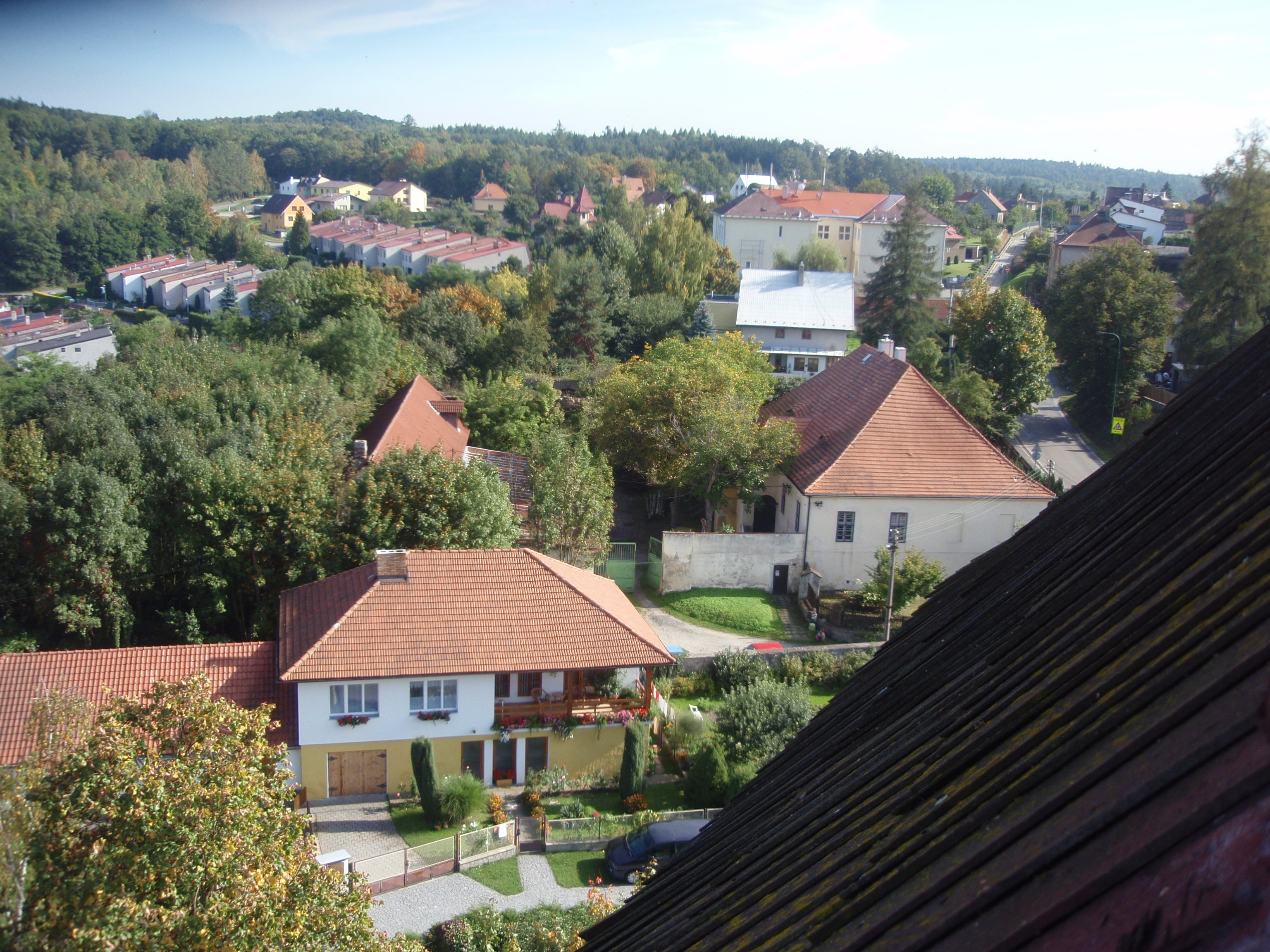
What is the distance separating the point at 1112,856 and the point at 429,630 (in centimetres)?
2027

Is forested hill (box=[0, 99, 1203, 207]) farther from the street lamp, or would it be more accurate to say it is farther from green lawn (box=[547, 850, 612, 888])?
green lawn (box=[547, 850, 612, 888])

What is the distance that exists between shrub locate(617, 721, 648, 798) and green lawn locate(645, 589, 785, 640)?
7.69 meters

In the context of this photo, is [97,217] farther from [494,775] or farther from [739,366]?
[494,775]

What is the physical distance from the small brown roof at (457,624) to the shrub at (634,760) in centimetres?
147

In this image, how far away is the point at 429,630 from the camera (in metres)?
21.0

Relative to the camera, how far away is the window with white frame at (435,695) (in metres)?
20.8

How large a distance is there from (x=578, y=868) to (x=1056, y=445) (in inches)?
1290

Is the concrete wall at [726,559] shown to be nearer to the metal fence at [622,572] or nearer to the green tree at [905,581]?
the metal fence at [622,572]

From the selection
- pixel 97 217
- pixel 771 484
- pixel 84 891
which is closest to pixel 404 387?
pixel 771 484

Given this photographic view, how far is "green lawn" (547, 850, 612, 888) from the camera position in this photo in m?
18.3

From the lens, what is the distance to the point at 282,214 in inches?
5482

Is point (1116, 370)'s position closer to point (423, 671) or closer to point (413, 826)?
point (423, 671)

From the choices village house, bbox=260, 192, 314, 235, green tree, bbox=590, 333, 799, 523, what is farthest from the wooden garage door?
village house, bbox=260, 192, 314, 235

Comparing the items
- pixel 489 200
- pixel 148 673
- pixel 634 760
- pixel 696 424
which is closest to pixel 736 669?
pixel 634 760
